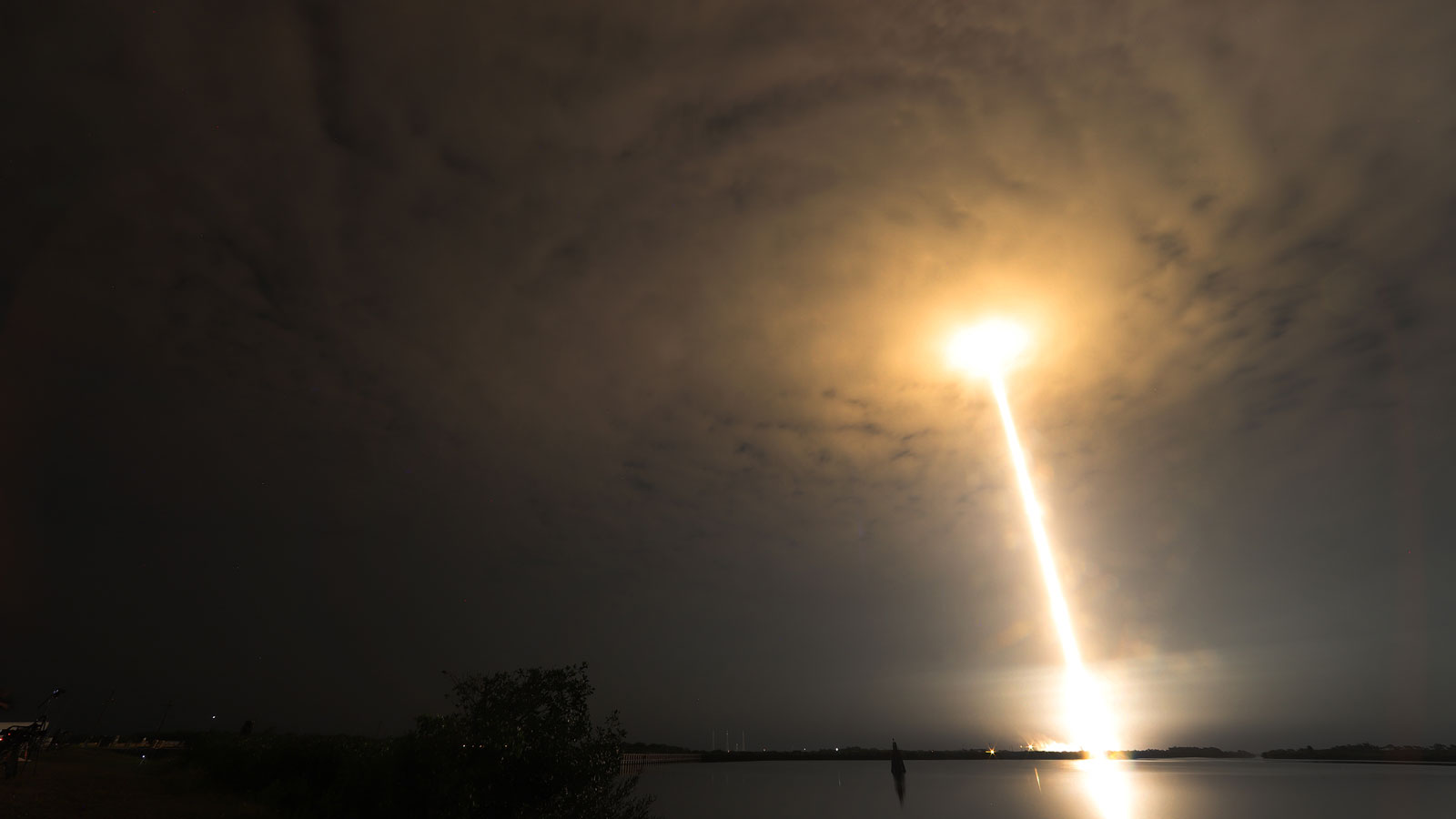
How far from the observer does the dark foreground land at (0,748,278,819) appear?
79.5 feet

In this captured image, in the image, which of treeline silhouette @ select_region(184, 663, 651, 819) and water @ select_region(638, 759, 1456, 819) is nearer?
treeline silhouette @ select_region(184, 663, 651, 819)

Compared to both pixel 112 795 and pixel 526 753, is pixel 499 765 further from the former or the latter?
pixel 112 795

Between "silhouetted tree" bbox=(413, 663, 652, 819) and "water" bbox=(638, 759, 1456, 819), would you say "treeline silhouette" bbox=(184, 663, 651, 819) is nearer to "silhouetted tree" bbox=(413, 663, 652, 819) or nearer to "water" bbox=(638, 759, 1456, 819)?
"silhouetted tree" bbox=(413, 663, 652, 819)

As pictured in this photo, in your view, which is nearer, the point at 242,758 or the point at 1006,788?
the point at 242,758

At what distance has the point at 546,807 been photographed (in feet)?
76.1

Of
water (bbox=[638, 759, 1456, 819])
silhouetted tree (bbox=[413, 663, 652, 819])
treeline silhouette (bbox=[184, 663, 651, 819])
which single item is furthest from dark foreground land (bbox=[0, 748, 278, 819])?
water (bbox=[638, 759, 1456, 819])

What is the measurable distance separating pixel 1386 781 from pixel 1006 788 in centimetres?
7193

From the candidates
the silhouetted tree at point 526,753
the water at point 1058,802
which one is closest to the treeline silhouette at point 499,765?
the silhouetted tree at point 526,753

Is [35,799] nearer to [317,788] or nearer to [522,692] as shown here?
[317,788]

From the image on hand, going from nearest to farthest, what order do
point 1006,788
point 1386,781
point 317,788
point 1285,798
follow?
point 317,788, point 1285,798, point 1006,788, point 1386,781

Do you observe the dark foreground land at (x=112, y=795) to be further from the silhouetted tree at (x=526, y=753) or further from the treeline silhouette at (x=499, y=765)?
the silhouetted tree at (x=526, y=753)

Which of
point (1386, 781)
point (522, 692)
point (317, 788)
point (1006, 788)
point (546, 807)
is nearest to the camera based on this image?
point (546, 807)

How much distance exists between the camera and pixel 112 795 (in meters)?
28.7

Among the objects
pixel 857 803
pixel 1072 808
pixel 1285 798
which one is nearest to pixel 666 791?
pixel 857 803
